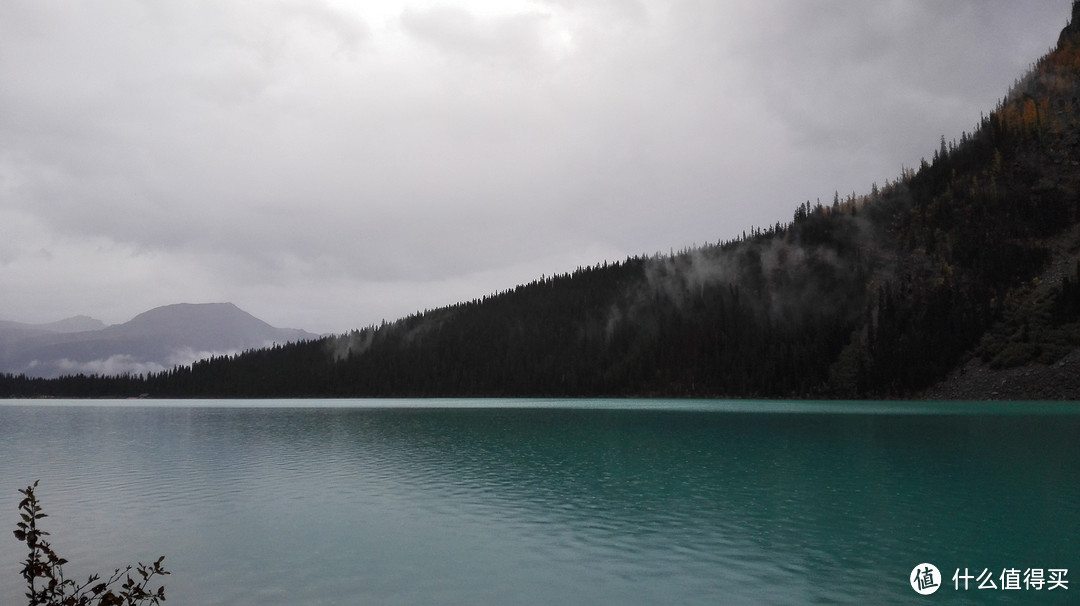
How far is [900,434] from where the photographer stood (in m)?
75.6

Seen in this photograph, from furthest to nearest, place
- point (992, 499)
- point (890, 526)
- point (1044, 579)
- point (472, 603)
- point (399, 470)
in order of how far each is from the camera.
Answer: point (399, 470), point (992, 499), point (890, 526), point (1044, 579), point (472, 603)

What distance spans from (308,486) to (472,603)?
25.5 meters

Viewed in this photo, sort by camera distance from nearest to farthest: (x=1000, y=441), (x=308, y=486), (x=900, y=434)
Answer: (x=308, y=486) < (x=1000, y=441) < (x=900, y=434)

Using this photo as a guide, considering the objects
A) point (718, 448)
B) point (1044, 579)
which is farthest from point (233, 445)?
point (1044, 579)

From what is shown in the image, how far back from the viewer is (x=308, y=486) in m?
41.4

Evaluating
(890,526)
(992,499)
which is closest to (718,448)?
(992,499)

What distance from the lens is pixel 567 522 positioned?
30172 millimetres

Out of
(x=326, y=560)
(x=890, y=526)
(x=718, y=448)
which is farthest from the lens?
(x=718, y=448)

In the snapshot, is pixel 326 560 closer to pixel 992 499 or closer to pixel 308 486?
pixel 308 486

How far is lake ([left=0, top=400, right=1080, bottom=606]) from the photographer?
20906 millimetres

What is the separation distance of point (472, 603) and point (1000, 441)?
67276mm

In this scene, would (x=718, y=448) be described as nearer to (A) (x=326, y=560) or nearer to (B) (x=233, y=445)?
(A) (x=326, y=560)

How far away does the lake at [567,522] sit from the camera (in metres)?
20.9

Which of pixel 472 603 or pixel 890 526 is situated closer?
pixel 472 603
